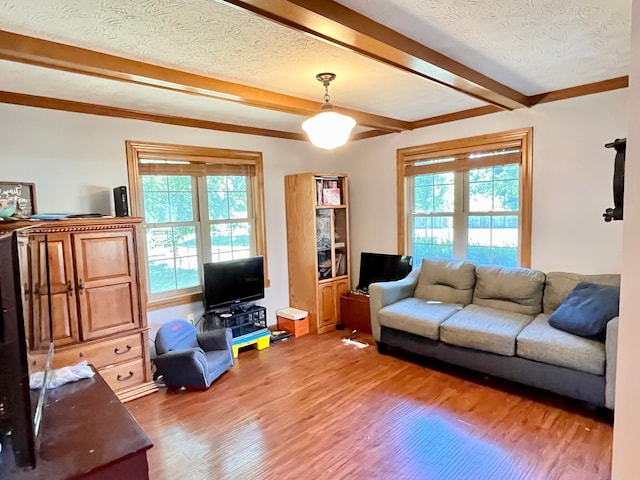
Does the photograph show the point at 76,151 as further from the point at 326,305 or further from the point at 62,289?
the point at 326,305

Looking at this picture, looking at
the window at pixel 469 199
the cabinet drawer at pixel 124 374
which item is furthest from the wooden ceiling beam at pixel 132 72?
the cabinet drawer at pixel 124 374

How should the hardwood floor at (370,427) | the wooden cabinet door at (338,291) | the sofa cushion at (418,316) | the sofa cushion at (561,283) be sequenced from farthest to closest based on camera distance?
the wooden cabinet door at (338,291)
the sofa cushion at (418,316)
the sofa cushion at (561,283)
the hardwood floor at (370,427)

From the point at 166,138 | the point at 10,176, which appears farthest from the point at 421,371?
the point at 10,176

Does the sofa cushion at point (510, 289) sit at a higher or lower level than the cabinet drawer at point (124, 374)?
higher

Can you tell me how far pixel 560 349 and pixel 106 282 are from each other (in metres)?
3.36

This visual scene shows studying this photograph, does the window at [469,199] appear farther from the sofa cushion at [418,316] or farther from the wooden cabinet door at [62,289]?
the wooden cabinet door at [62,289]

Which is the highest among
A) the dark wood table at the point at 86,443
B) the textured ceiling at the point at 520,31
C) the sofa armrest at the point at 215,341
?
the textured ceiling at the point at 520,31

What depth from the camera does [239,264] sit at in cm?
408

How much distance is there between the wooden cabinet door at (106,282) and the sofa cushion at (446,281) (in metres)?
2.76

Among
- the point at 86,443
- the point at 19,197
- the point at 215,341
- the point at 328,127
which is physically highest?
the point at 328,127

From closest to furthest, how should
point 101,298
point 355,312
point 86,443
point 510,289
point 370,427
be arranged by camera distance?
point 86,443, point 370,427, point 101,298, point 510,289, point 355,312

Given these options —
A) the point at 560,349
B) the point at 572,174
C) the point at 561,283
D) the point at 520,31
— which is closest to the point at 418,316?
the point at 560,349

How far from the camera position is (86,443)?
126 centimetres

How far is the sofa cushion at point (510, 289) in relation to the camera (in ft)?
11.1
